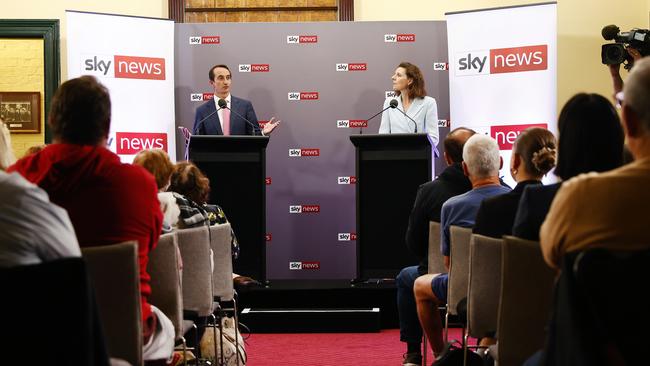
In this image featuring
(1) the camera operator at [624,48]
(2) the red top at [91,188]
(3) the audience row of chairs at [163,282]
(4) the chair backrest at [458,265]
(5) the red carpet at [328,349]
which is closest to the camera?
(3) the audience row of chairs at [163,282]

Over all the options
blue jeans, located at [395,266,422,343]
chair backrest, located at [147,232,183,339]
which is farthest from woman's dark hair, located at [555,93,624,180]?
blue jeans, located at [395,266,422,343]

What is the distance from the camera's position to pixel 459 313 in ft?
12.3

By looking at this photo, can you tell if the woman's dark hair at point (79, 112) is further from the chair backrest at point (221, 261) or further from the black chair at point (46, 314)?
the chair backrest at point (221, 261)

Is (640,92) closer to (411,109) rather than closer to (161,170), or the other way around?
(161,170)

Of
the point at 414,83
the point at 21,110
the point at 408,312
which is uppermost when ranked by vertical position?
the point at 414,83

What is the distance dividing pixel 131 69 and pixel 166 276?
5.10 m

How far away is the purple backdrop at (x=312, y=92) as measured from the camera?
8617mm

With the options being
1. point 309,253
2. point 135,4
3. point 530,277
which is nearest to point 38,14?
point 135,4

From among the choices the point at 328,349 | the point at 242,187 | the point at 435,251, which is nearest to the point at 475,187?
the point at 435,251

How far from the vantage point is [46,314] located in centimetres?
193

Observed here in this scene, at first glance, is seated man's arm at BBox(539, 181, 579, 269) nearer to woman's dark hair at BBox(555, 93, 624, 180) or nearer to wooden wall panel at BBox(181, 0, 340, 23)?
woman's dark hair at BBox(555, 93, 624, 180)

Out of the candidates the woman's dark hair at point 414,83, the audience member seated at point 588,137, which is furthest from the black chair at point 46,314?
the woman's dark hair at point 414,83

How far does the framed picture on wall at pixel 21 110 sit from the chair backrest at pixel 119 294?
22.6 ft

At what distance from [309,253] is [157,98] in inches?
80.1
